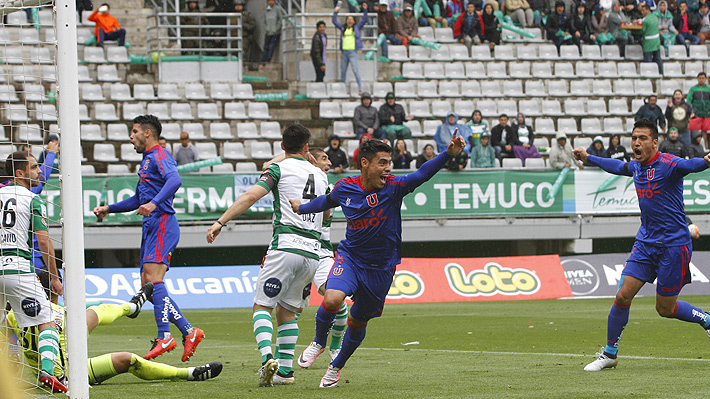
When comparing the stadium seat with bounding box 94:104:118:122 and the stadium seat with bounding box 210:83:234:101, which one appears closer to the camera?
the stadium seat with bounding box 94:104:118:122

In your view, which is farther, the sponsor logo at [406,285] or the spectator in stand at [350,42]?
the spectator in stand at [350,42]

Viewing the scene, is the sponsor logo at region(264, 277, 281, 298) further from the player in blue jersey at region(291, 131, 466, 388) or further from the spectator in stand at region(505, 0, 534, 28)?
the spectator in stand at region(505, 0, 534, 28)

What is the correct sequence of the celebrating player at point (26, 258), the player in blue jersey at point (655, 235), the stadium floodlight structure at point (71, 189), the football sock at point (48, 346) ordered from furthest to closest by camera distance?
the player in blue jersey at point (655, 235)
the celebrating player at point (26, 258)
the football sock at point (48, 346)
the stadium floodlight structure at point (71, 189)

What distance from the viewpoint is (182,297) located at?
18078mm

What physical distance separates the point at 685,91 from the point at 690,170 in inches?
813

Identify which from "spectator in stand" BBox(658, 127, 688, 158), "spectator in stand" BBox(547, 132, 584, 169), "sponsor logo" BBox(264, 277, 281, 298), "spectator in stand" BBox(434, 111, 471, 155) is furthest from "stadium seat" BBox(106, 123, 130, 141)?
"sponsor logo" BBox(264, 277, 281, 298)

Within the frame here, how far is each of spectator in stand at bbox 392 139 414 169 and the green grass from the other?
4.32 metres

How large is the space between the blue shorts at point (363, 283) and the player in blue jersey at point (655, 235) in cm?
222

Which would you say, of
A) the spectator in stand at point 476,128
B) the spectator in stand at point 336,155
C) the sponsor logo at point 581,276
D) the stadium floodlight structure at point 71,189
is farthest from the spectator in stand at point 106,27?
the stadium floodlight structure at point 71,189

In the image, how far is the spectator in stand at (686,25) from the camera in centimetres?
2932

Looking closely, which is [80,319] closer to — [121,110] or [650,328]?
[650,328]

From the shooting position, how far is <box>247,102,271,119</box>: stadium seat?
24.1 metres

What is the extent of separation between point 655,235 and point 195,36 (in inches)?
783

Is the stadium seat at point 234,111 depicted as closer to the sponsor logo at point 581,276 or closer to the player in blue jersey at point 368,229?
the sponsor logo at point 581,276
